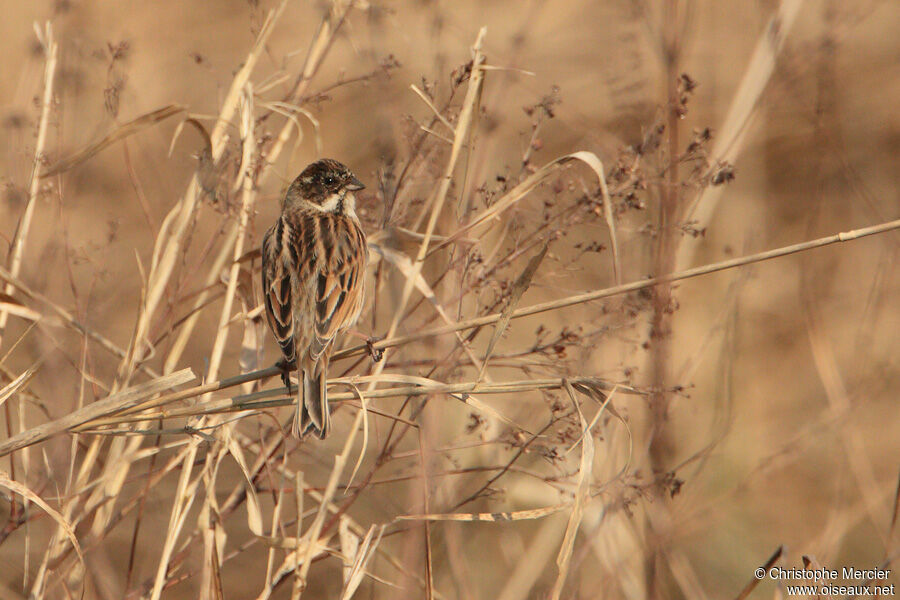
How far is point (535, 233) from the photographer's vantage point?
117 inches

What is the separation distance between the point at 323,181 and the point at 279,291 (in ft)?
2.44

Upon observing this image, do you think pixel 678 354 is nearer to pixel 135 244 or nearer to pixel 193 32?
pixel 135 244

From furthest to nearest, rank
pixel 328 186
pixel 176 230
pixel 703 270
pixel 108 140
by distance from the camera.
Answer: pixel 328 186 < pixel 176 230 < pixel 108 140 < pixel 703 270

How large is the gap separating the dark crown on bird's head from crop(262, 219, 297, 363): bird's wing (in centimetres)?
42

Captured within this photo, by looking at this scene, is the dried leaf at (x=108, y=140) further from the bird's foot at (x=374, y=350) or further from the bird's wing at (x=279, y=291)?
the bird's foot at (x=374, y=350)

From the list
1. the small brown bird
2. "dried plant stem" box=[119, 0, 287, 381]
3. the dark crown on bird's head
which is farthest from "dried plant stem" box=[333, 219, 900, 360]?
the dark crown on bird's head

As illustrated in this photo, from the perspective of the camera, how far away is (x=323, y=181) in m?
4.01

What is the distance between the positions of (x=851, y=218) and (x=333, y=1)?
14.5 feet

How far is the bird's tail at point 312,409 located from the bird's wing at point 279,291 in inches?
8.2

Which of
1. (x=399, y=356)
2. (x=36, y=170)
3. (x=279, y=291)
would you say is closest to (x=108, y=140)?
(x=36, y=170)

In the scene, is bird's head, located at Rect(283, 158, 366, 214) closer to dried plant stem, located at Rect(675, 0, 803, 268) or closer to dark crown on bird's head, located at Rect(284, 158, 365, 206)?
dark crown on bird's head, located at Rect(284, 158, 365, 206)

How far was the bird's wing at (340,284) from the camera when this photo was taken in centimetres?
339

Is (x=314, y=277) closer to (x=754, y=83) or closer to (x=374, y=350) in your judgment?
(x=374, y=350)

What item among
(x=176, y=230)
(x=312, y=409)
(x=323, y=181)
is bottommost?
(x=312, y=409)
